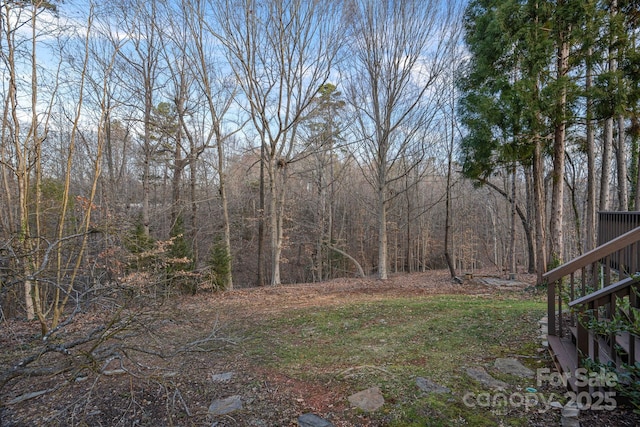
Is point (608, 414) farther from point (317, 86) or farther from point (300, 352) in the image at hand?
point (317, 86)

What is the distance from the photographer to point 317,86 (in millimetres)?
9977

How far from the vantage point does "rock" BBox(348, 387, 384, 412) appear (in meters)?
2.57

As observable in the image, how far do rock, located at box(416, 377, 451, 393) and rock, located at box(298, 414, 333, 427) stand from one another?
2.80 feet

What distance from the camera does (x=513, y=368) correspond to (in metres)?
3.10

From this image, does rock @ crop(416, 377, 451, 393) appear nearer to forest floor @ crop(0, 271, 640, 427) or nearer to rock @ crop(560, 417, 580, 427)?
forest floor @ crop(0, 271, 640, 427)

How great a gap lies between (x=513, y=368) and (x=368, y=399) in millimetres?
1448

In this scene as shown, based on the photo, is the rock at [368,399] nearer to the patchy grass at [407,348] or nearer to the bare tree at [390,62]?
the patchy grass at [407,348]

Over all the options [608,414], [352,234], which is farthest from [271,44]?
[352,234]

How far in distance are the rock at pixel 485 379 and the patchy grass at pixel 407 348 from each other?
8 centimetres

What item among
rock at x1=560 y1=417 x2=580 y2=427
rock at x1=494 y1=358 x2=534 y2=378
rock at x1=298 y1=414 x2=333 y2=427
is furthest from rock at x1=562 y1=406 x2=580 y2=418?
rock at x1=298 y1=414 x2=333 y2=427

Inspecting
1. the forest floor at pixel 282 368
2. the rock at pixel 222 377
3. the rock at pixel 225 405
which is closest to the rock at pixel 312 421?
the forest floor at pixel 282 368

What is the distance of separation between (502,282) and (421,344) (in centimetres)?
563

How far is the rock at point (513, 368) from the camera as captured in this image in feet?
9.78

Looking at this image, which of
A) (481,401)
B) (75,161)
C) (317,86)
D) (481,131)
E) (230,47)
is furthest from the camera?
(75,161)
